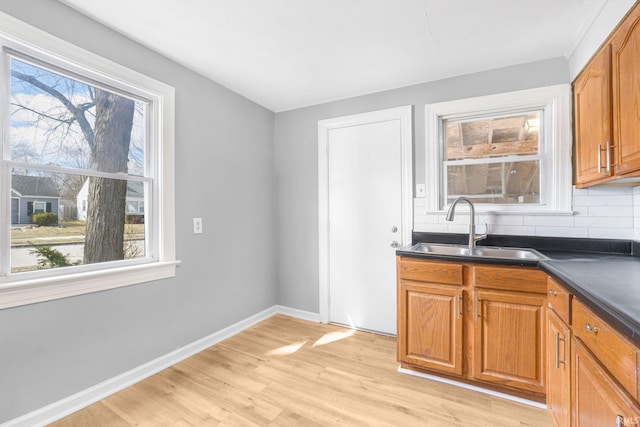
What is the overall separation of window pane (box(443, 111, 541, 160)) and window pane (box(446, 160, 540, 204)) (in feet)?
0.34

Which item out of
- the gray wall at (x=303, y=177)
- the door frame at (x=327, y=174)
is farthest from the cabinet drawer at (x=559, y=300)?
the gray wall at (x=303, y=177)

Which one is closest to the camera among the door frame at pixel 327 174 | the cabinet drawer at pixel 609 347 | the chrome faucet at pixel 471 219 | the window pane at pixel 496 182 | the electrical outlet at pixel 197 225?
the cabinet drawer at pixel 609 347

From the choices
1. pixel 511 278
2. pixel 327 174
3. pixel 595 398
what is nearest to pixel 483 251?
pixel 511 278

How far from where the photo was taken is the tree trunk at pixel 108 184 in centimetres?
187

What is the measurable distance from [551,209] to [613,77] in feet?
3.30

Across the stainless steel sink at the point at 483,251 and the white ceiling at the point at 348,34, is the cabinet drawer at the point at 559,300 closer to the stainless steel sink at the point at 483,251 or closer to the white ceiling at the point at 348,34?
the stainless steel sink at the point at 483,251

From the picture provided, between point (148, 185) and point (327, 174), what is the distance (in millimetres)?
1675

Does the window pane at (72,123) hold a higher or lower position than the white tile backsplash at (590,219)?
higher

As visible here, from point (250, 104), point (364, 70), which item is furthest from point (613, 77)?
point (250, 104)

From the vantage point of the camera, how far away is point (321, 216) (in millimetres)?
3113

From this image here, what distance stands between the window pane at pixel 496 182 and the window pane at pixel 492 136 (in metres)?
0.10

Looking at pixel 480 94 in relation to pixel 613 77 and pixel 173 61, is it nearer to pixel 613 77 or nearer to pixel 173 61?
pixel 613 77

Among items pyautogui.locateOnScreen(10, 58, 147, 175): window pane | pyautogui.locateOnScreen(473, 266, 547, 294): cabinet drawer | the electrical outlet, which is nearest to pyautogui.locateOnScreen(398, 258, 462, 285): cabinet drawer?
pyautogui.locateOnScreen(473, 266, 547, 294): cabinet drawer

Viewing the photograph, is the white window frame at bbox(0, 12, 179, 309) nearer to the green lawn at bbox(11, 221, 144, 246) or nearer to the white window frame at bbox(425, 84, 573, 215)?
the green lawn at bbox(11, 221, 144, 246)
